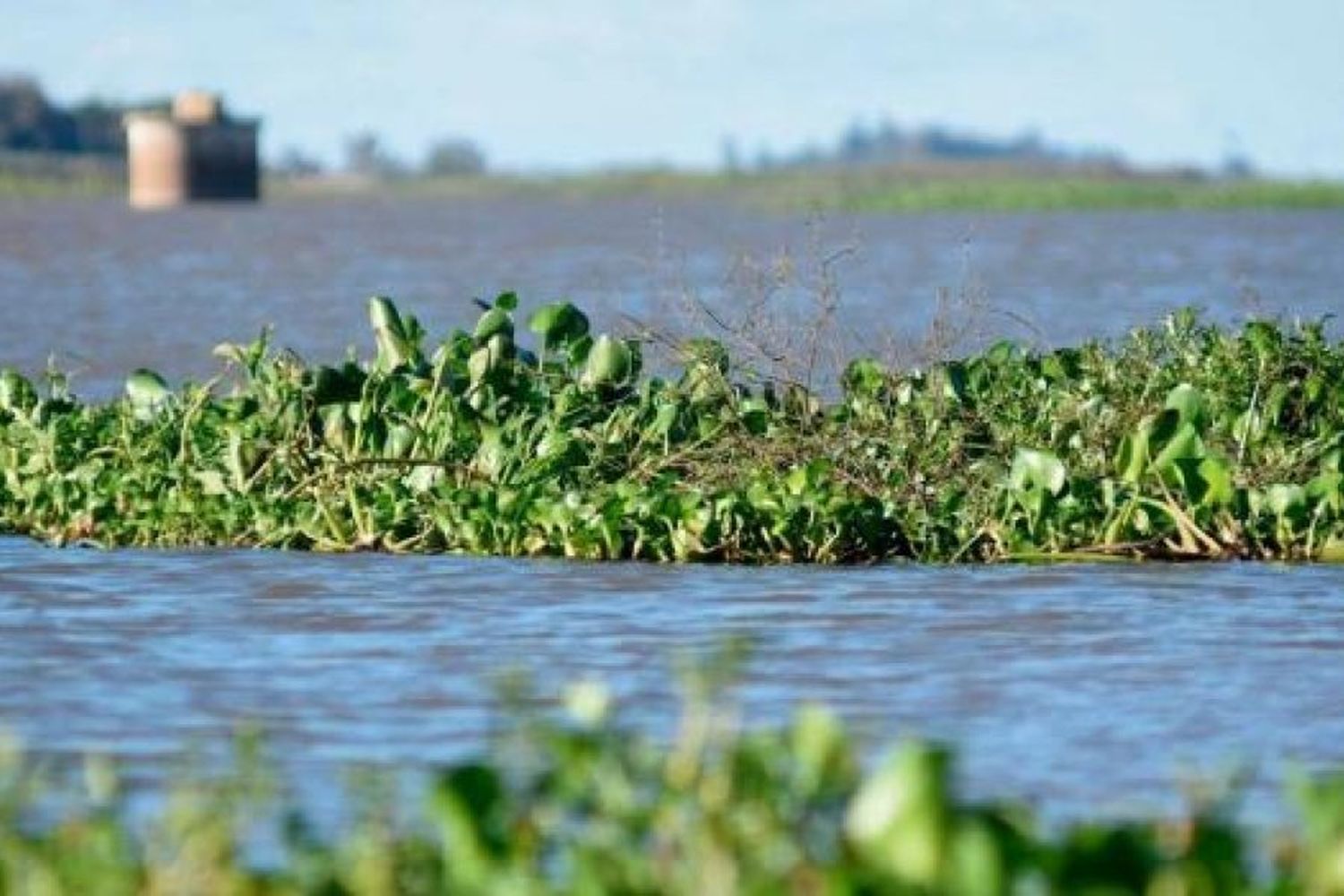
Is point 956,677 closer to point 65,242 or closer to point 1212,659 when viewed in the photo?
point 1212,659

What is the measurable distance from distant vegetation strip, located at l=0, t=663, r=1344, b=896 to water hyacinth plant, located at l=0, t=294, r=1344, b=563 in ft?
21.7

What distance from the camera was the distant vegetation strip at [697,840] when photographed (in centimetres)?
611

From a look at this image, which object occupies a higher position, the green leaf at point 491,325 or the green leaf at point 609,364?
the green leaf at point 491,325

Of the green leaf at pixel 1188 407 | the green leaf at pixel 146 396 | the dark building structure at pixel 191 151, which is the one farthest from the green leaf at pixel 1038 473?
the dark building structure at pixel 191 151

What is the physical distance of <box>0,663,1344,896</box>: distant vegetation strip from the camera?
6.11m

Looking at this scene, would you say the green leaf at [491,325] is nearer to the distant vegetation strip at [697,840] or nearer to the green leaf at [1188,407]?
the green leaf at [1188,407]

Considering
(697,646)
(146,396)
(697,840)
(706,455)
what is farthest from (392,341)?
(697,840)

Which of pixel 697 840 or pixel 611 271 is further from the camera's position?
pixel 611 271

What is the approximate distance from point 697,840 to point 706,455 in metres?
8.03

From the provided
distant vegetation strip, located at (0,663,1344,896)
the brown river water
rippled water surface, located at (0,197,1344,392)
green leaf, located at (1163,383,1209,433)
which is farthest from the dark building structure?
distant vegetation strip, located at (0,663,1344,896)

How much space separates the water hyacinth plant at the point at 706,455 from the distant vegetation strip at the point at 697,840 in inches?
261

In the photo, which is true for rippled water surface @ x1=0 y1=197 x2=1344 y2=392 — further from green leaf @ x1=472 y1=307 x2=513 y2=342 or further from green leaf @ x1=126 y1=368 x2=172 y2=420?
green leaf @ x1=126 y1=368 x2=172 y2=420

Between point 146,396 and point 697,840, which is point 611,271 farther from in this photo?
point 697,840

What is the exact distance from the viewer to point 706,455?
14.6 meters
